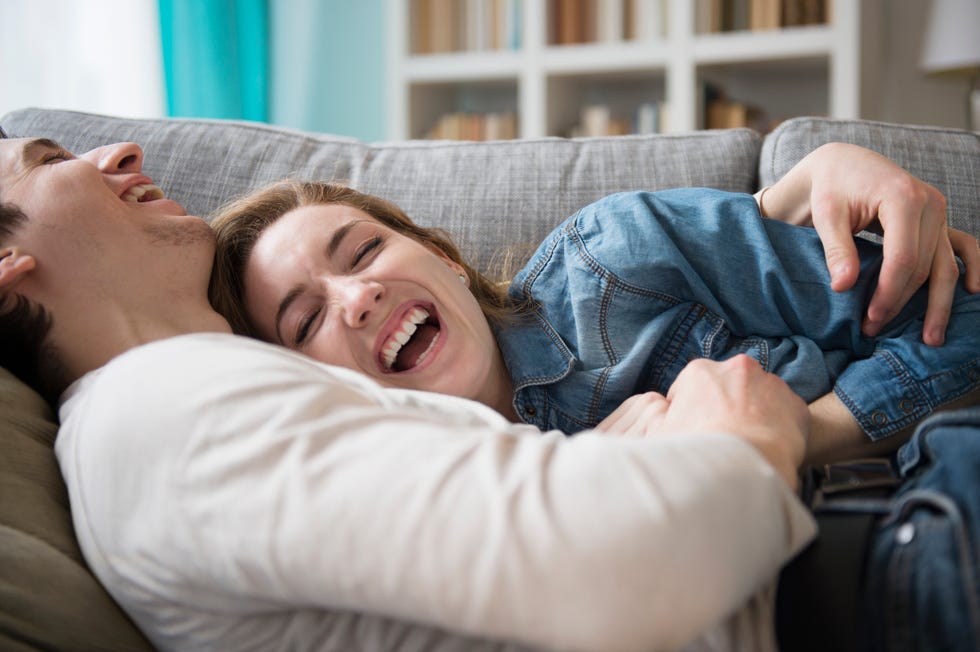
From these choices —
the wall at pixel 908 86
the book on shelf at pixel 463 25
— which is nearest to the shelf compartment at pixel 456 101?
the book on shelf at pixel 463 25

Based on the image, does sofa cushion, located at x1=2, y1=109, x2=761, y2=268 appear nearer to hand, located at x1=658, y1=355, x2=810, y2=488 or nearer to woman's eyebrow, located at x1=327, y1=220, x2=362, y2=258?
woman's eyebrow, located at x1=327, y1=220, x2=362, y2=258

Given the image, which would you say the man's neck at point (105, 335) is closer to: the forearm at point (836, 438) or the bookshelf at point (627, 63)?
the forearm at point (836, 438)

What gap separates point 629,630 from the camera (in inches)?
21.9

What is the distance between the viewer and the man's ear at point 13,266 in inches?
37.3

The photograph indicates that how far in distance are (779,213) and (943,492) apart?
0.59 metres

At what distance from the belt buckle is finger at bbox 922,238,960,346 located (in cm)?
24

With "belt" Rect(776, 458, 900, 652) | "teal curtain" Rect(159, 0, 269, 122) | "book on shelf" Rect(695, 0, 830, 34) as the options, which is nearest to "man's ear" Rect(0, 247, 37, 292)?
"belt" Rect(776, 458, 900, 652)

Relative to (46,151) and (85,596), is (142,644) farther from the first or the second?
(46,151)

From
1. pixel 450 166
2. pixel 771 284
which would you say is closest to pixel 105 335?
pixel 450 166

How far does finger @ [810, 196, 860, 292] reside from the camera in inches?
38.4

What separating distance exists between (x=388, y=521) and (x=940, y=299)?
705mm

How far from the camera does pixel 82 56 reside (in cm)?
261

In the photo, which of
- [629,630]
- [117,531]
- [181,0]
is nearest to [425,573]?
[629,630]

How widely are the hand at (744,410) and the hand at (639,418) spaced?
0.01m
